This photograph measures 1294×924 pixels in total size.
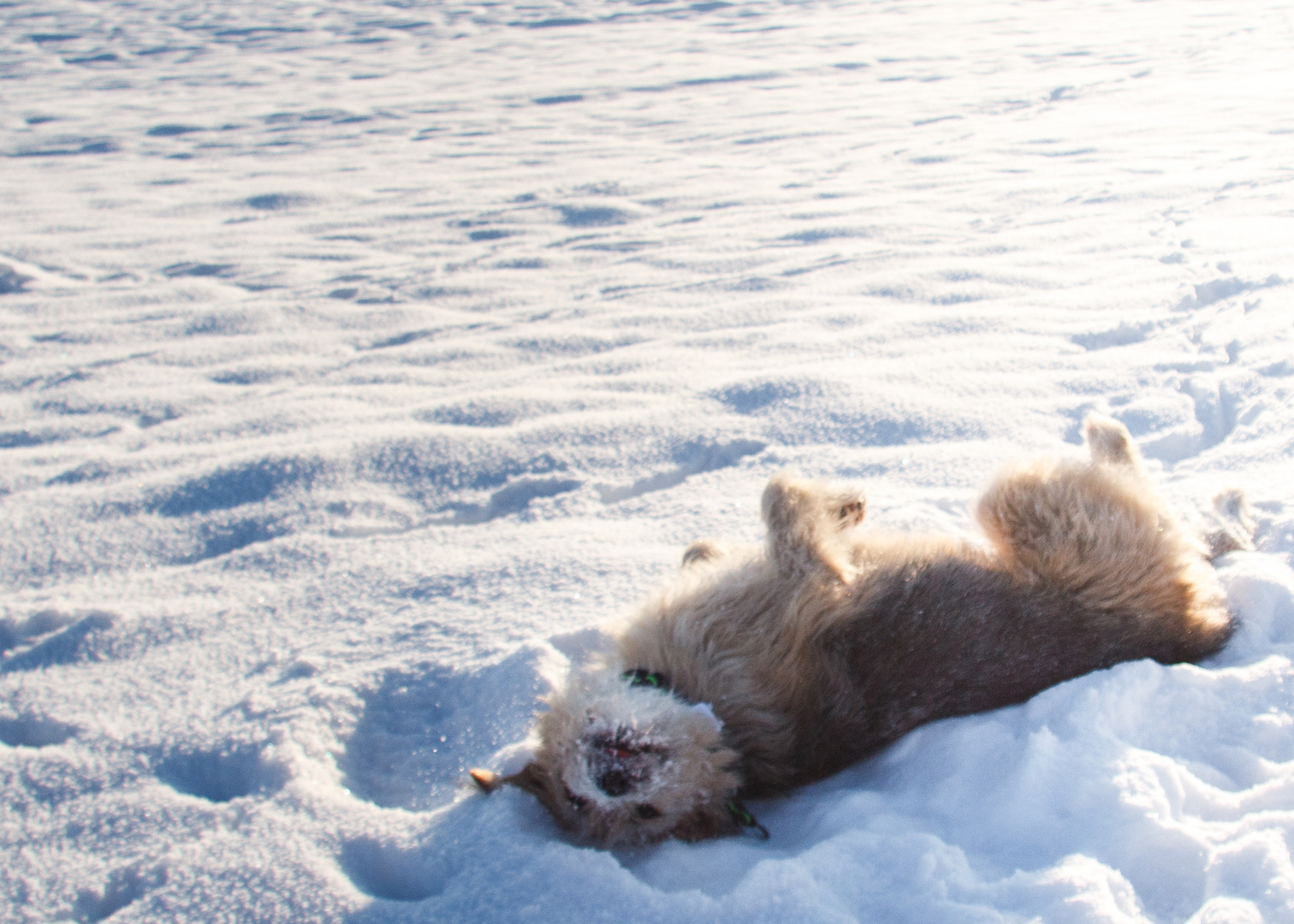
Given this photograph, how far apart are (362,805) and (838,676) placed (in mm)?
1109

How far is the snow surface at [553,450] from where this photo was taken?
5.90ft

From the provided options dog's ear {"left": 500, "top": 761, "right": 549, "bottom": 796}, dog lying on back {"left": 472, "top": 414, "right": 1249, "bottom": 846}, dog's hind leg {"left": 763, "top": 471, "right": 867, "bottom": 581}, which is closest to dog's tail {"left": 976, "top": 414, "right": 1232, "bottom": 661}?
dog lying on back {"left": 472, "top": 414, "right": 1249, "bottom": 846}

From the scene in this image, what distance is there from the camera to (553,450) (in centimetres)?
358

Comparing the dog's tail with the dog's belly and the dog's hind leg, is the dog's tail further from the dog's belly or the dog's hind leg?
the dog's hind leg

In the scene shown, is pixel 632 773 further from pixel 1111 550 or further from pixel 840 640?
pixel 1111 550

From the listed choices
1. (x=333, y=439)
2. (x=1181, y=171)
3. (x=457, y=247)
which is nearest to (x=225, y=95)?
(x=457, y=247)

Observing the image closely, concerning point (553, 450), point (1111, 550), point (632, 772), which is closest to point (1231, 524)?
point (1111, 550)

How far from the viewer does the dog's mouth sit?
1.96 metres

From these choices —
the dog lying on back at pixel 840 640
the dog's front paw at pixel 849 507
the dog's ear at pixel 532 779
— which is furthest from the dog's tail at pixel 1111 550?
the dog's ear at pixel 532 779

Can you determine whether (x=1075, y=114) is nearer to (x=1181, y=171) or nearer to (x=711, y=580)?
(x=1181, y=171)

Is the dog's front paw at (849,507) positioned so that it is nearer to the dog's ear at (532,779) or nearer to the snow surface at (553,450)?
the snow surface at (553,450)

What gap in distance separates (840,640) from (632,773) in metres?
0.64

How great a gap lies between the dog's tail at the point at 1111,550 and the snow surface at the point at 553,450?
0.45 feet

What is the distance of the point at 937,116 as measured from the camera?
350 inches
